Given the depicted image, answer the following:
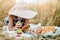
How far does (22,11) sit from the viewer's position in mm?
1761

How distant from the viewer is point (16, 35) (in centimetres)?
175

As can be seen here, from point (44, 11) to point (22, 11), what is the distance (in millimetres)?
192

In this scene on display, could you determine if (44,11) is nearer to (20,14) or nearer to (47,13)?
(47,13)

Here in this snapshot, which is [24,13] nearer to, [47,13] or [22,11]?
[22,11]

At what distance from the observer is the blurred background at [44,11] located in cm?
176

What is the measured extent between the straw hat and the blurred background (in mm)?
32

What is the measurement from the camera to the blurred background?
5.78 feet

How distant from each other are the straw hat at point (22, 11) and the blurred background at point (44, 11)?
0.11 ft

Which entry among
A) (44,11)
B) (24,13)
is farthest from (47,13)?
(24,13)

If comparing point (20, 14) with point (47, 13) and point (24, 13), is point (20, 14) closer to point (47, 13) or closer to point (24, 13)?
point (24, 13)

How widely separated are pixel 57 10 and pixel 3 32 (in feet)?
1.66

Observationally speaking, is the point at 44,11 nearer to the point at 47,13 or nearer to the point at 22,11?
the point at 47,13

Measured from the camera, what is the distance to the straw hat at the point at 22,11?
5.78 ft

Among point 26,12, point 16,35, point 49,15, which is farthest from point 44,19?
point 16,35
